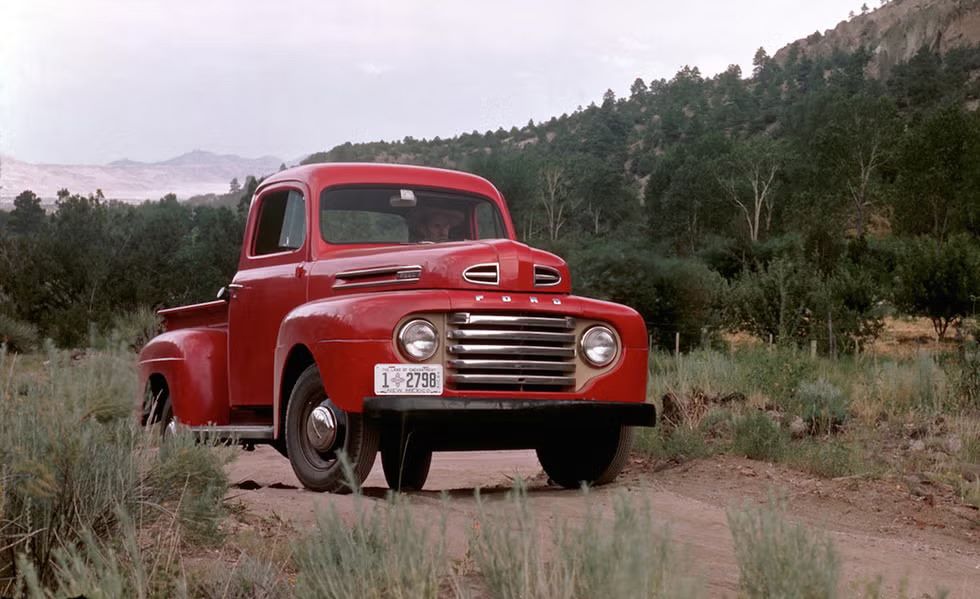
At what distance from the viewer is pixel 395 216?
886 cm

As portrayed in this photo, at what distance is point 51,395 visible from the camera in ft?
19.7

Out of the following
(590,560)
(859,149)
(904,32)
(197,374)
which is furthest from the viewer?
(904,32)

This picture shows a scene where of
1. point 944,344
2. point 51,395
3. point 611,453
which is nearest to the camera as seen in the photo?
point 51,395

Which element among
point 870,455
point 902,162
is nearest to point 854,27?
point 902,162

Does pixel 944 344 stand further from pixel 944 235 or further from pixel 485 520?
pixel 485 520

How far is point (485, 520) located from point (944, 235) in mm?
57835

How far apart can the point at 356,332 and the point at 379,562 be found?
323cm

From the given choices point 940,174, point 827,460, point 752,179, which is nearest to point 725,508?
point 827,460

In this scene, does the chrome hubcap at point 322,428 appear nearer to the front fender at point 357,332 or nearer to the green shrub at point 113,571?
the front fender at point 357,332

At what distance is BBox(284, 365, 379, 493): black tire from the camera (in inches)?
292

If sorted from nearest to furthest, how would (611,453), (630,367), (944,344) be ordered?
(630,367) < (611,453) < (944,344)

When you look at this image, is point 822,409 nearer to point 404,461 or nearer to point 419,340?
point 404,461

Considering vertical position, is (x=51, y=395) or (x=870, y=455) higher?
(x=51, y=395)

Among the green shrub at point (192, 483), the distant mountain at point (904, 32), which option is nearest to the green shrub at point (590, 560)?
the green shrub at point (192, 483)
